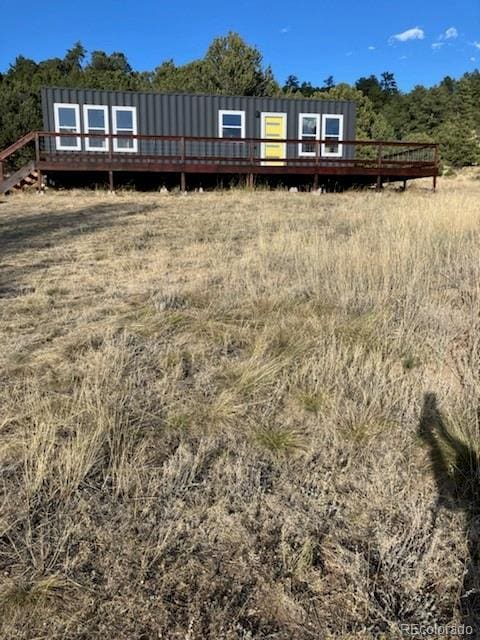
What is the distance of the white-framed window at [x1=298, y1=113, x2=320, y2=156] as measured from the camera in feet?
61.0

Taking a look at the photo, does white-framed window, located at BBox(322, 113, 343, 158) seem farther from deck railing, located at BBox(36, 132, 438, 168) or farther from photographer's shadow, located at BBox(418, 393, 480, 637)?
photographer's shadow, located at BBox(418, 393, 480, 637)

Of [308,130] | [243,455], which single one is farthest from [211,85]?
[243,455]

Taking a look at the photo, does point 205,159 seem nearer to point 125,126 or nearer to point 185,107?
point 185,107

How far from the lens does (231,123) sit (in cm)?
1827

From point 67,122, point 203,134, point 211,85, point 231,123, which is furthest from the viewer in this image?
point 211,85

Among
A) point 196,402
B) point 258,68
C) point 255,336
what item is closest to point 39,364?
point 196,402

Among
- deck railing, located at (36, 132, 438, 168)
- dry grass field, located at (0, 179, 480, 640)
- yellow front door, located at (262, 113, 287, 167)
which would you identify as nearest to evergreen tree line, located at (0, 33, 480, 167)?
deck railing, located at (36, 132, 438, 168)

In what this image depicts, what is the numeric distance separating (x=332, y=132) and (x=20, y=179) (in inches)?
407

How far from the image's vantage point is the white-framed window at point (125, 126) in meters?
17.4

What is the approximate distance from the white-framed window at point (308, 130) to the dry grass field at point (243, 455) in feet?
45.9

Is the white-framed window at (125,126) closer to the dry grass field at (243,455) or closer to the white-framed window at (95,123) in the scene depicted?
the white-framed window at (95,123)

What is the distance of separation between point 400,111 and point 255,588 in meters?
68.4

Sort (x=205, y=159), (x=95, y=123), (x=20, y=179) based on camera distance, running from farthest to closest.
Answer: (x=95, y=123) < (x=205, y=159) < (x=20, y=179)

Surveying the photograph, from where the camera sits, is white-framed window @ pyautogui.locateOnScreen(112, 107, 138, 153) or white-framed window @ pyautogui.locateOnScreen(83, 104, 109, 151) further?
white-framed window @ pyautogui.locateOnScreen(112, 107, 138, 153)
